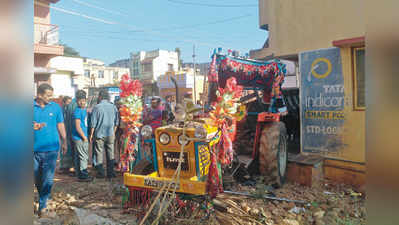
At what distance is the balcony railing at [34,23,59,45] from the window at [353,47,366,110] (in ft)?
46.1

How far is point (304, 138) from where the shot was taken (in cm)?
619

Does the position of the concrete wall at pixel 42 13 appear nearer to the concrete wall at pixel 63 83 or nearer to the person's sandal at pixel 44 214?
the concrete wall at pixel 63 83

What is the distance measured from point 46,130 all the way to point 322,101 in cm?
521

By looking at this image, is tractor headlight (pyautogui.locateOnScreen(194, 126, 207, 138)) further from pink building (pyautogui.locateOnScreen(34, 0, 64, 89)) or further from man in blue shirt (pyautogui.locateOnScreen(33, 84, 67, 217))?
pink building (pyautogui.locateOnScreen(34, 0, 64, 89))

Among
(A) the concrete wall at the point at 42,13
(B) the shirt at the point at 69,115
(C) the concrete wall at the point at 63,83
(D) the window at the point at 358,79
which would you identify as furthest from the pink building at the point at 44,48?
(D) the window at the point at 358,79

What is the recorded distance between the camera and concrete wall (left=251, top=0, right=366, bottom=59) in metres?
9.52

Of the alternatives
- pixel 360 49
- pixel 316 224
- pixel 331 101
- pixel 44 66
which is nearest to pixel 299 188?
pixel 316 224

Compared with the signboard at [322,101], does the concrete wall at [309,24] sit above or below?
above

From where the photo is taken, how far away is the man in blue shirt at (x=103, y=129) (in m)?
5.68

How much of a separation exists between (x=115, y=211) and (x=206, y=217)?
1.53 metres

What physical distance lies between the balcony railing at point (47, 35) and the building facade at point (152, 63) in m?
22.7

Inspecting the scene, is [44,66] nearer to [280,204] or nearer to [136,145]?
[136,145]

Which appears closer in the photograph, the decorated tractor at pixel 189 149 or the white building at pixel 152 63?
the decorated tractor at pixel 189 149

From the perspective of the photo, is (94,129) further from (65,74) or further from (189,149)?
(65,74)
